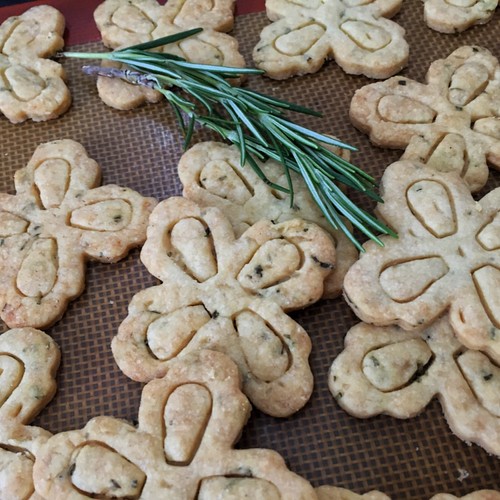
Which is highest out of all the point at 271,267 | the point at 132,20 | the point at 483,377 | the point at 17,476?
the point at 132,20

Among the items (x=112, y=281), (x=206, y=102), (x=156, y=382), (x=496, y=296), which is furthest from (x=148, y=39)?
(x=496, y=296)

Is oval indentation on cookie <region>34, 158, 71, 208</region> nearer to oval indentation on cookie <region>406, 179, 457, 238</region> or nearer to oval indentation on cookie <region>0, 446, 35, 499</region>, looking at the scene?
oval indentation on cookie <region>0, 446, 35, 499</region>

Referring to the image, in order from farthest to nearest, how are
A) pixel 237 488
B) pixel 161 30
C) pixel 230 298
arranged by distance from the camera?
pixel 161 30, pixel 230 298, pixel 237 488

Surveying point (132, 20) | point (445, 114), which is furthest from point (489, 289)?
point (132, 20)

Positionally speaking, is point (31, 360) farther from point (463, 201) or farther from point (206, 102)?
point (463, 201)

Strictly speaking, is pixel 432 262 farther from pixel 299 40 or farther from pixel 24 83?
pixel 24 83

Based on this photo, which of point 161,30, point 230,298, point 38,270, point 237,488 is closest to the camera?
point 237,488

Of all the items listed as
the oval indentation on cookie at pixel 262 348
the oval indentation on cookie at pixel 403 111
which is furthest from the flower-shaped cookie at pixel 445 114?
the oval indentation on cookie at pixel 262 348
